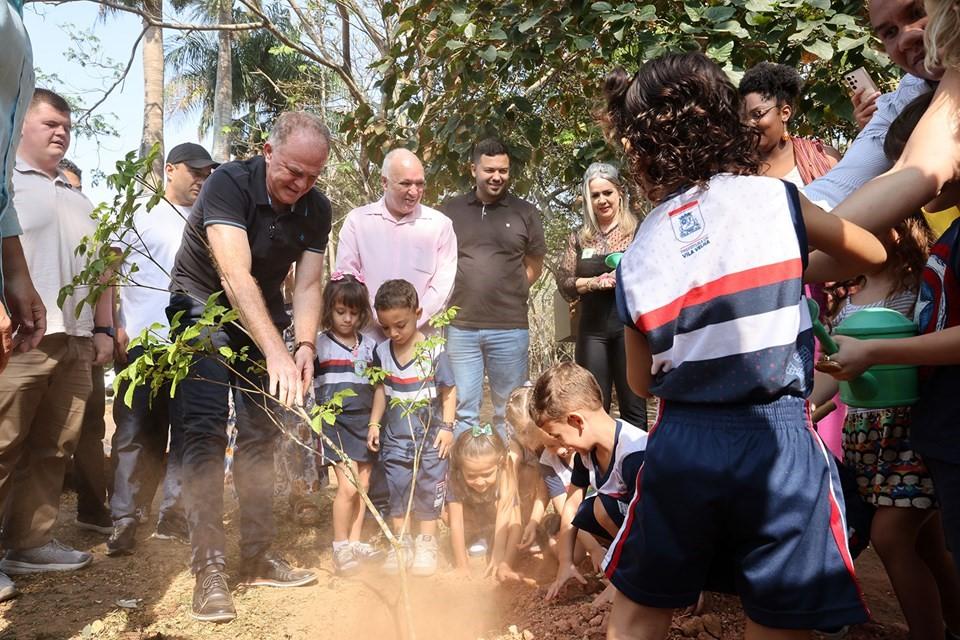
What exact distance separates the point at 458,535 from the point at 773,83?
8.68ft

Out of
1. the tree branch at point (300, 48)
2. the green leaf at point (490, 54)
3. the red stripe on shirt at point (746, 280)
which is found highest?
the tree branch at point (300, 48)

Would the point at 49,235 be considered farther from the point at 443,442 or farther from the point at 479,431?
the point at 479,431

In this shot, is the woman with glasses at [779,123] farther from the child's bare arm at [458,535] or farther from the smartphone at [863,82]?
the child's bare arm at [458,535]

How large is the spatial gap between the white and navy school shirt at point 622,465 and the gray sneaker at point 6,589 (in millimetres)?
2677

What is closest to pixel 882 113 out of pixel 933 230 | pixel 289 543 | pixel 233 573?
pixel 933 230

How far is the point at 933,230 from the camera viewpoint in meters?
2.61

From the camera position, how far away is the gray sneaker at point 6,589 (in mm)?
3449

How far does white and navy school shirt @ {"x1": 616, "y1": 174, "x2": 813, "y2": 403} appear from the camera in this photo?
1616 millimetres

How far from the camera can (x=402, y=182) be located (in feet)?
14.7

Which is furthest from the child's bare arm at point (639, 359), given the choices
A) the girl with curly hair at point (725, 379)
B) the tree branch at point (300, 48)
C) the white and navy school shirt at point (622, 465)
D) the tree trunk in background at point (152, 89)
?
the tree trunk in background at point (152, 89)

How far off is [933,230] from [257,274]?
9.10 ft

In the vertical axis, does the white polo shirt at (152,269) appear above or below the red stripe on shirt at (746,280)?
above

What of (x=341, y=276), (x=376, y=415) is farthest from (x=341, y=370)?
(x=341, y=276)

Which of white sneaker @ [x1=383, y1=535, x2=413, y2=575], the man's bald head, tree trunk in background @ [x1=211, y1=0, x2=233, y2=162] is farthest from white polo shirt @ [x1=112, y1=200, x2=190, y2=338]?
tree trunk in background @ [x1=211, y1=0, x2=233, y2=162]
